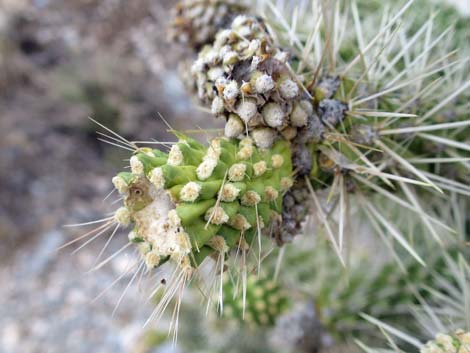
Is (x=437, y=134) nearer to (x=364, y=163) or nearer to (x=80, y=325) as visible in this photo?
(x=364, y=163)

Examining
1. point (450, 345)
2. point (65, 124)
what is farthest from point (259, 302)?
point (65, 124)

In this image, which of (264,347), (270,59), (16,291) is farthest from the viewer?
(16,291)

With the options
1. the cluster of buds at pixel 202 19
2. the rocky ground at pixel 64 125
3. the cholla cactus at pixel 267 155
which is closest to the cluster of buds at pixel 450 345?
the cholla cactus at pixel 267 155

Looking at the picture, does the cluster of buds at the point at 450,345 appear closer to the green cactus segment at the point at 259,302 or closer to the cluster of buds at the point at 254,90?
the cluster of buds at the point at 254,90

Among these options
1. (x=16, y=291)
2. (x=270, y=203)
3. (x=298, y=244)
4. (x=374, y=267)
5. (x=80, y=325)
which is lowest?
(x=16, y=291)

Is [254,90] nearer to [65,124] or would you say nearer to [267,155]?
[267,155]

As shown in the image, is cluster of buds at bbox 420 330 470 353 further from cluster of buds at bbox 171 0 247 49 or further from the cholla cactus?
cluster of buds at bbox 171 0 247 49

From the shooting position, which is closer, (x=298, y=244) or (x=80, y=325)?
(x=298, y=244)

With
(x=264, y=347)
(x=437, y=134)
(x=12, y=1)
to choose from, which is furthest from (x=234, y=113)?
(x=12, y=1)
